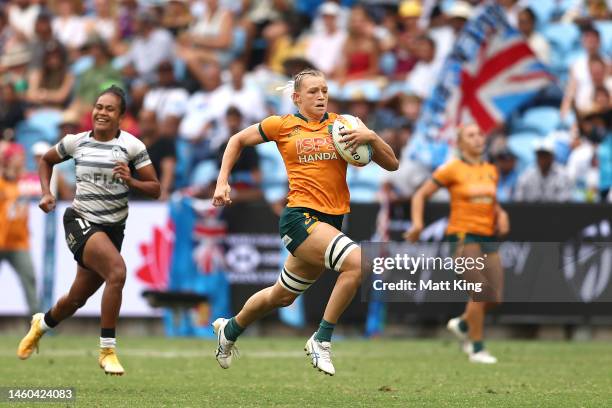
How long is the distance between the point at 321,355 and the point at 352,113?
9.95 metres

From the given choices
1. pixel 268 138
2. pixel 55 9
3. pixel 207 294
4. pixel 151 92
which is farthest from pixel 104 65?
pixel 268 138

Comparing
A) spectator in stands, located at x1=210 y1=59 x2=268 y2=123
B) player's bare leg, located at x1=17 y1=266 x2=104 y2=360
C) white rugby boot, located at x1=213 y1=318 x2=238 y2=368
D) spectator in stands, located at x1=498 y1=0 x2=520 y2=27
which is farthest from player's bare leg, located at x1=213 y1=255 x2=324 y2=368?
spectator in stands, located at x1=498 y1=0 x2=520 y2=27

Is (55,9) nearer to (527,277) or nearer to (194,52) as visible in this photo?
(194,52)

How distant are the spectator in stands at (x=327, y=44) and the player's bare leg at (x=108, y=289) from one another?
11.0 metres

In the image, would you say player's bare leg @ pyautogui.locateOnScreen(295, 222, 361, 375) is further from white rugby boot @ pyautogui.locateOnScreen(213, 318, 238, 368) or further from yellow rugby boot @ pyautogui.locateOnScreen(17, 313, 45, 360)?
yellow rugby boot @ pyautogui.locateOnScreen(17, 313, 45, 360)

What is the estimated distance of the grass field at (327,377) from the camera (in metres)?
9.71

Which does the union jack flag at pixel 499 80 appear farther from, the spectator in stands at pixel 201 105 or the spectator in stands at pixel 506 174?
the spectator in stands at pixel 201 105

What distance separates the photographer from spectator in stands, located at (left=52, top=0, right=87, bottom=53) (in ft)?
78.3

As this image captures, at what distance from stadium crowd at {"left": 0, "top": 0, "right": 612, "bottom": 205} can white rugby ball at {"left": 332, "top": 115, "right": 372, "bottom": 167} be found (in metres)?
7.59

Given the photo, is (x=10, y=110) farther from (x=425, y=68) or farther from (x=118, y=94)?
(x=118, y=94)

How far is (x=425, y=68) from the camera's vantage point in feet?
67.2

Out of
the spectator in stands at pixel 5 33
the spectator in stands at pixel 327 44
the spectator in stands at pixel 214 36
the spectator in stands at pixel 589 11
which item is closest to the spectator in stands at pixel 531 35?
the spectator in stands at pixel 589 11

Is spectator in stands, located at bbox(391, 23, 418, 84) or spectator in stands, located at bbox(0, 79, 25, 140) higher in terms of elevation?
spectator in stands, located at bbox(391, 23, 418, 84)

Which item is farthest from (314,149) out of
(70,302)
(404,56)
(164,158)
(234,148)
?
(404,56)
